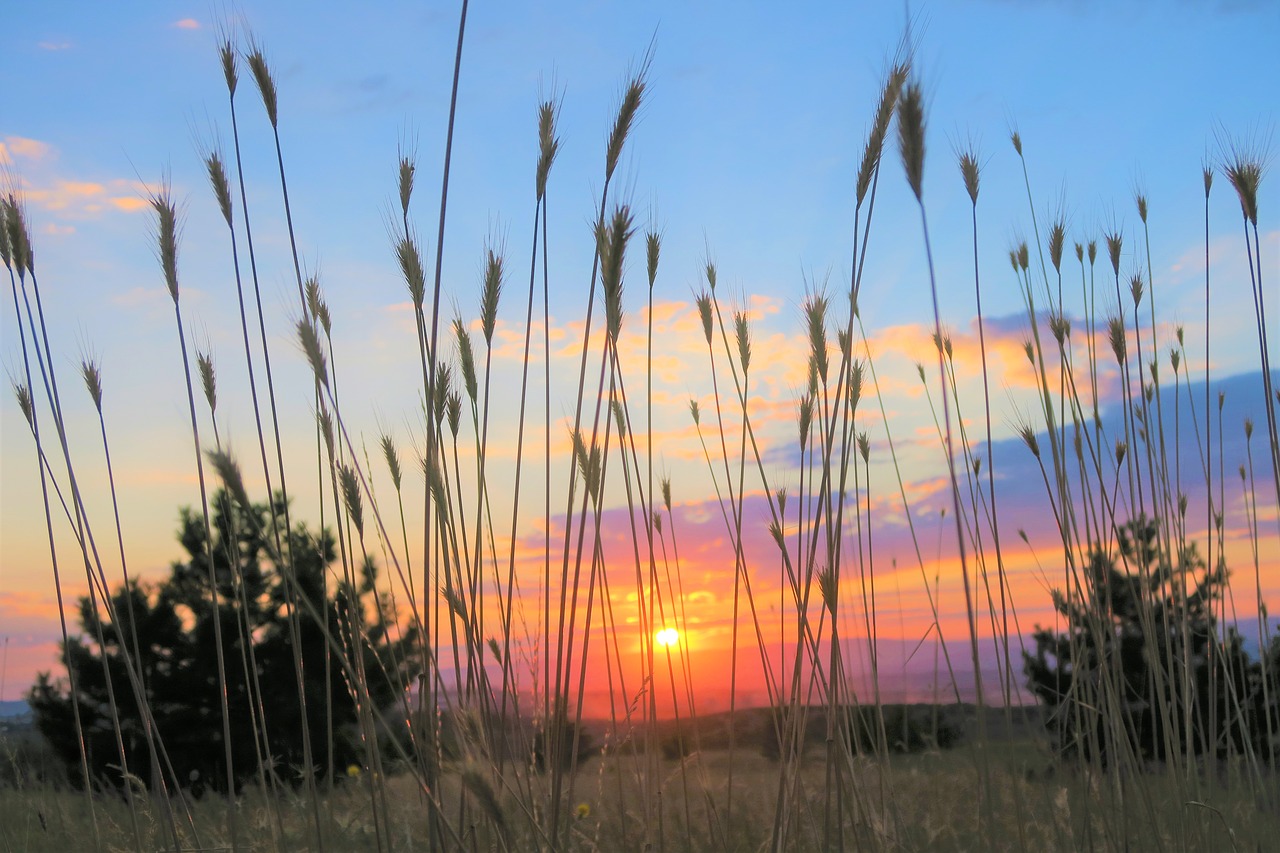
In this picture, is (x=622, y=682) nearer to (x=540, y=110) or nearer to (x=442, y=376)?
(x=442, y=376)

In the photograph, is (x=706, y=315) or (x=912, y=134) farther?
(x=706, y=315)

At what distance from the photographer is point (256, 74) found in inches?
54.7

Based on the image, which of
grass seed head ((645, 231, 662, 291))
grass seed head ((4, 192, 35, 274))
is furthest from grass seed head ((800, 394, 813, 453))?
grass seed head ((4, 192, 35, 274))

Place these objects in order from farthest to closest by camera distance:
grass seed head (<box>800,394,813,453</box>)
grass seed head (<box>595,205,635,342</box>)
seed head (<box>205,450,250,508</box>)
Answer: grass seed head (<box>800,394,813,453</box>), grass seed head (<box>595,205,635,342</box>), seed head (<box>205,450,250,508</box>)

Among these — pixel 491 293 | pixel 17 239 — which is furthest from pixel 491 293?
pixel 17 239

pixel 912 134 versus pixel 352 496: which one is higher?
pixel 912 134

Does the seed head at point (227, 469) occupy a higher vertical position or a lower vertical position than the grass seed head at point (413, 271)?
lower

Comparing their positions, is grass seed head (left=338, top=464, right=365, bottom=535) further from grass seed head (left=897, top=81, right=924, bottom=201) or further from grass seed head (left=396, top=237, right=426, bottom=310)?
grass seed head (left=897, top=81, right=924, bottom=201)

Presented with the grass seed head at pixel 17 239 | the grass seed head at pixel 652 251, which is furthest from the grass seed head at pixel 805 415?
the grass seed head at pixel 17 239

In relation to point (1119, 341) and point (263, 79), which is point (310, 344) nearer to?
point (263, 79)

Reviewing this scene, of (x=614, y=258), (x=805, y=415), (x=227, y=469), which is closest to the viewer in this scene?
(x=227, y=469)

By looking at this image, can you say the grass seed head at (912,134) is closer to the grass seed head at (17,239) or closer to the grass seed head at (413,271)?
the grass seed head at (413,271)

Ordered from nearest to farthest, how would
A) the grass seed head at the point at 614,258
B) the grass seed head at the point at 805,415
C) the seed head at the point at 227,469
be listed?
the seed head at the point at 227,469 → the grass seed head at the point at 614,258 → the grass seed head at the point at 805,415

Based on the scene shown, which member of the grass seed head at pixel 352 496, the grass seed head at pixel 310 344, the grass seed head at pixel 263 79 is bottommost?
the grass seed head at pixel 352 496
